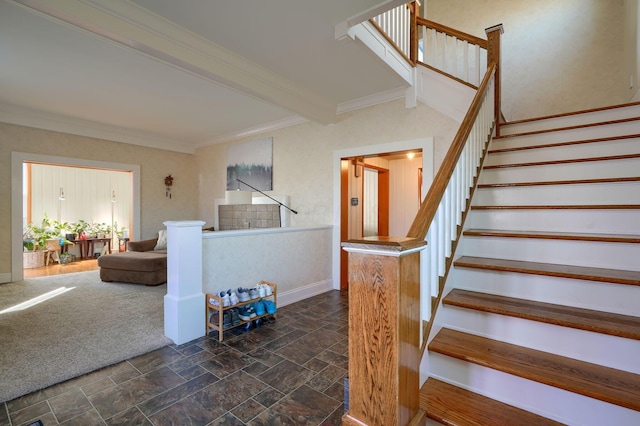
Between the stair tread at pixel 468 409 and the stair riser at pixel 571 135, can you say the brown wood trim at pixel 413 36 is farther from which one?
the stair tread at pixel 468 409

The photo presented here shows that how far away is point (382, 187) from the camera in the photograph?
5863 mm

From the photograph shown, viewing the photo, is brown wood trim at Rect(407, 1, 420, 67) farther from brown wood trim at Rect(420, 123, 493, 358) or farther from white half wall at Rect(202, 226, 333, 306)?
white half wall at Rect(202, 226, 333, 306)

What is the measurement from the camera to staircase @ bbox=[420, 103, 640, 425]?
1.18 meters

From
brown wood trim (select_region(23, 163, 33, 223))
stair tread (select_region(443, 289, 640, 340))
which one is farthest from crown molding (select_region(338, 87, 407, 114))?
brown wood trim (select_region(23, 163, 33, 223))

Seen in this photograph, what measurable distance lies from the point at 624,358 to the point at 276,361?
1.97m

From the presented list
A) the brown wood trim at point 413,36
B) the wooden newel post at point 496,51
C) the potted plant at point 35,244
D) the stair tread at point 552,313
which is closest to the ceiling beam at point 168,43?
the brown wood trim at point 413,36

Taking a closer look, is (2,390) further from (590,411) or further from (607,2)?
(607,2)

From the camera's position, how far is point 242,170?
215 inches

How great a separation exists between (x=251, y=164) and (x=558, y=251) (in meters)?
4.63

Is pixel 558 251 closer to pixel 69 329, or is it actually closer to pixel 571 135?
pixel 571 135

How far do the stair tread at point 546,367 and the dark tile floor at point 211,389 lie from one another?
0.79 meters

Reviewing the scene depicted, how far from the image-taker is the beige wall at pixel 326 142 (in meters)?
3.39

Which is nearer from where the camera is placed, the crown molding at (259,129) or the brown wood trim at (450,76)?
the brown wood trim at (450,76)

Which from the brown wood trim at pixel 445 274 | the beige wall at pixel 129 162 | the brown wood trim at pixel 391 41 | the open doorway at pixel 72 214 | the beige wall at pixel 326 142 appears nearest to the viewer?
the brown wood trim at pixel 445 274
